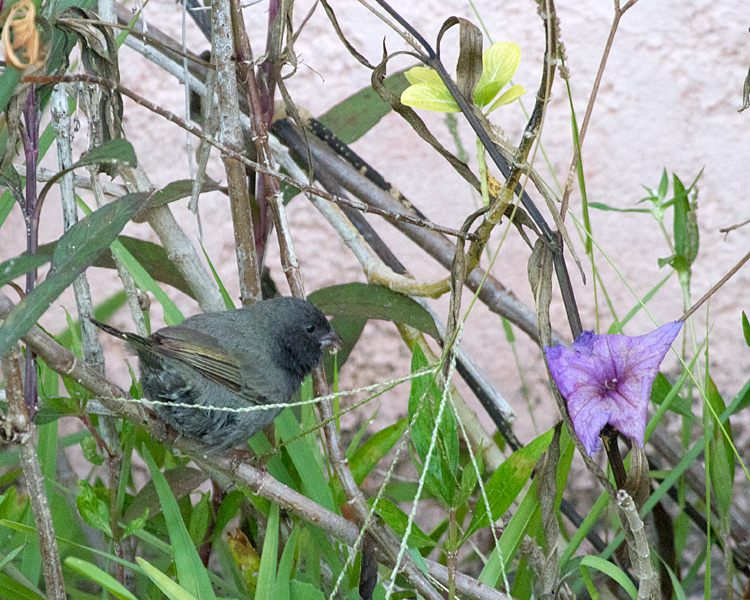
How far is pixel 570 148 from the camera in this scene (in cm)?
129

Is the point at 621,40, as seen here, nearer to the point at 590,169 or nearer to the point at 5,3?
the point at 590,169

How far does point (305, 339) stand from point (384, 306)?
0.57ft

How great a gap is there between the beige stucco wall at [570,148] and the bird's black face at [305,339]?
25cm

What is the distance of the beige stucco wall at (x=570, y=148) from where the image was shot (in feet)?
3.96

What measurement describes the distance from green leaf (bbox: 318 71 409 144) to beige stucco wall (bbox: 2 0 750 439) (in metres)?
0.22

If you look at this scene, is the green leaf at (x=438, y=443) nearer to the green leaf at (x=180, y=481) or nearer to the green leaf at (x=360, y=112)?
the green leaf at (x=180, y=481)

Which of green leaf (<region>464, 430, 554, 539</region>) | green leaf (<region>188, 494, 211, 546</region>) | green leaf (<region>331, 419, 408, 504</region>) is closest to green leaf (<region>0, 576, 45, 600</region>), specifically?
green leaf (<region>188, 494, 211, 546</region>)

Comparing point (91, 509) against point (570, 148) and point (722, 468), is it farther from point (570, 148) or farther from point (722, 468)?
point (570, 148)

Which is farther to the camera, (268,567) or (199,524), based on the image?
(199,524)

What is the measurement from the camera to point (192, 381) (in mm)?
939

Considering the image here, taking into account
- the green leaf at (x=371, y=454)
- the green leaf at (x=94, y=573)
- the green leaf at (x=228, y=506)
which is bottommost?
the green leaf at (x=94, y=573)

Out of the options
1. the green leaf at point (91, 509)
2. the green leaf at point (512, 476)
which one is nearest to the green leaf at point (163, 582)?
the green leaf at point (91, 509)

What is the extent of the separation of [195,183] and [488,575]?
19.9 inches

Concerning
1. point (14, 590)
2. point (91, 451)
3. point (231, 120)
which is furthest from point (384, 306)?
point (14, 590)
